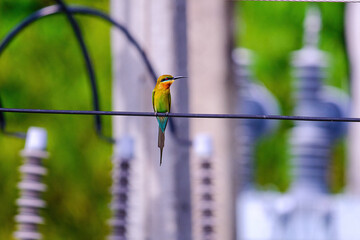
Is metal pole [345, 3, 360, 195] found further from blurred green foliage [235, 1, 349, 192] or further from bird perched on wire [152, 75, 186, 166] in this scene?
bird perched on wire [152, 75, 186, 166]

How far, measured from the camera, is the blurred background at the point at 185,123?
19.5 feet

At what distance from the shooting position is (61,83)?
744 inches

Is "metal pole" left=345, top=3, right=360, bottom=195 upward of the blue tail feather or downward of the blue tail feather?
upward

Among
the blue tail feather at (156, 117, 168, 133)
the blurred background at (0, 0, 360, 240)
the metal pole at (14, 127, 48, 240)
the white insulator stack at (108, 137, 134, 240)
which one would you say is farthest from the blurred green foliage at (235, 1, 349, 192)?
the blue tail feather at (156, 117, 168, 133)

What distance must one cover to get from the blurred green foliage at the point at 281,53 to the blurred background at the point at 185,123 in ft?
0.12

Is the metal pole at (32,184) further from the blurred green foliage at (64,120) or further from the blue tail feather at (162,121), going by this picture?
the blurred green foliage at (64,120)

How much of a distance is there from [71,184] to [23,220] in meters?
12.8

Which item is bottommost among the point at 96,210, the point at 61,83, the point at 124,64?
the point at 96,210

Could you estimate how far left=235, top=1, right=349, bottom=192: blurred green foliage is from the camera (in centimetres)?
2284

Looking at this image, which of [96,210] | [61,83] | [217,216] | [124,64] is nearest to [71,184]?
[96,210]

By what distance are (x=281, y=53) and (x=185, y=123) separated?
17453 millimetres

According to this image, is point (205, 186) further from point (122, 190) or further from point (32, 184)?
point (32, 184)

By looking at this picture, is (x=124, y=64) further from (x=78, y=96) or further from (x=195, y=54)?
(x=78, y=96)

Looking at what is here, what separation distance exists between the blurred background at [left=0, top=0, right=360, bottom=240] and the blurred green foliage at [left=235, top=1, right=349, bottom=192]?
0.04 m
